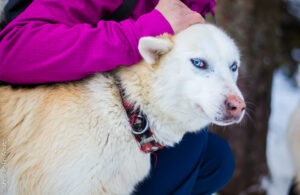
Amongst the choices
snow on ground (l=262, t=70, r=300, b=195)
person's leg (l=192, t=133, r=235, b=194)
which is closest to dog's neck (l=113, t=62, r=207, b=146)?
person's leg (l=192, t=133, r=235, b=194)

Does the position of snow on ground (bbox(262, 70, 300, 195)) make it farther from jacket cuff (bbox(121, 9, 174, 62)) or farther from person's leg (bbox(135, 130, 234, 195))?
jacket cuff (bbox(121, 9, 174, 62))

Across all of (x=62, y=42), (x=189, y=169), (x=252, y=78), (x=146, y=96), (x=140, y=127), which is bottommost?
(x=252, y=78)

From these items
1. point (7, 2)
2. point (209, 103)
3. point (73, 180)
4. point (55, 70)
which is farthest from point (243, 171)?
point (7, 2)

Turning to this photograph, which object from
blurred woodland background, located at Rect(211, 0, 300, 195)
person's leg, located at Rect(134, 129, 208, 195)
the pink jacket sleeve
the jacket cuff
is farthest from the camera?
blurred woodland background, located at Rect(211, 0, 300, 195)

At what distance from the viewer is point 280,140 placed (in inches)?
179

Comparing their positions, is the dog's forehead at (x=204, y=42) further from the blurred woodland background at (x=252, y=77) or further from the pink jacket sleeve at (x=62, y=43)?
the blurred woodland background at (x=252, y=77)

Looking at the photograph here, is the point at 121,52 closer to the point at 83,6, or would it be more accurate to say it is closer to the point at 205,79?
the point at 83,6

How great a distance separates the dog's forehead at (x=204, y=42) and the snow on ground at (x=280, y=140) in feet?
8.17

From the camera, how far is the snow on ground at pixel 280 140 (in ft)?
11.7

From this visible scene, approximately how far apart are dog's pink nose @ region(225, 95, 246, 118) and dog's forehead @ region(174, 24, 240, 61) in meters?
0.26

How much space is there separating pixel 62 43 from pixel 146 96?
0.51 metres

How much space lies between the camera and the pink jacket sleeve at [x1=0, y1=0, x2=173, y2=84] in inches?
49.9

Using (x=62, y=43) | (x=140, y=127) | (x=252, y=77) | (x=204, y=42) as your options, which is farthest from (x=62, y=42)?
(x=252, y=77)

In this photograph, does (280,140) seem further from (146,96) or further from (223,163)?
(146,96)
